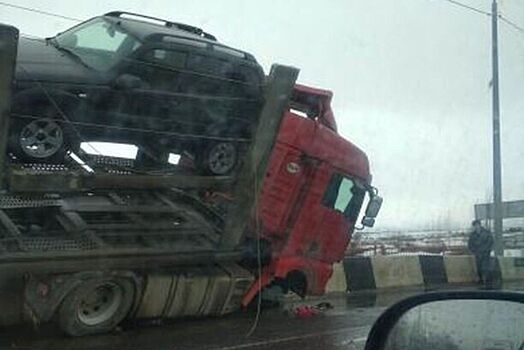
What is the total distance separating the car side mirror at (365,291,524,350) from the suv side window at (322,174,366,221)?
8.14 metres

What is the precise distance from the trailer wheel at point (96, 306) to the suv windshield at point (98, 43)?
2273mm

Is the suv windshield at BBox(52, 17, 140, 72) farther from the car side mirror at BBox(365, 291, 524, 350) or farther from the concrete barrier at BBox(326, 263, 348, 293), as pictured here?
the concrete barrier at BBox(326, 263, 348, 293)

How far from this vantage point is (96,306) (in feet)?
28.6

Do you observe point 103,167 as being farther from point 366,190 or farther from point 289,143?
point 366,190

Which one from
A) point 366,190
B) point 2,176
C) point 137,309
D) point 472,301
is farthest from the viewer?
point 366,190

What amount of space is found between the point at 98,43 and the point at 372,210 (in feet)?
17.4

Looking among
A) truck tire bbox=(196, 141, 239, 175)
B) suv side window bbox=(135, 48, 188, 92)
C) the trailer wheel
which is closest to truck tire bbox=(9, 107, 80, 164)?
suv side window bbox=(135, 48, 188, 92)

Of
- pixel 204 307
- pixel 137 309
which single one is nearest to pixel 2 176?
pixel 137 309

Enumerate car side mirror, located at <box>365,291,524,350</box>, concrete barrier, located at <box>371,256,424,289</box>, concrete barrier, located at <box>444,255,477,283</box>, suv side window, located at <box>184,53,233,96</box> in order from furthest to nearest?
concrete barrier, located at <box>444,255,477,283</box>, concrete barrier, located at <box>371,256,424,289</box>, suv side window, located at <box>184,53,233,96</box>, car side mirror, located at <box>365,291,524,350</box>

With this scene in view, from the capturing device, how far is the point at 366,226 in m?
12.1

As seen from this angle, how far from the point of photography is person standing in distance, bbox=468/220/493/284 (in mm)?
16969

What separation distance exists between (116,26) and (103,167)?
1.49 metres

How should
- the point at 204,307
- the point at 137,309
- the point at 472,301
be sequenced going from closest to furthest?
the point at 472,301
the point at 137,309
the point at 204,307

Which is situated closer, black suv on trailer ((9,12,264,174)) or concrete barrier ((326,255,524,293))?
black suv on trailer ((9,12,264,174))
